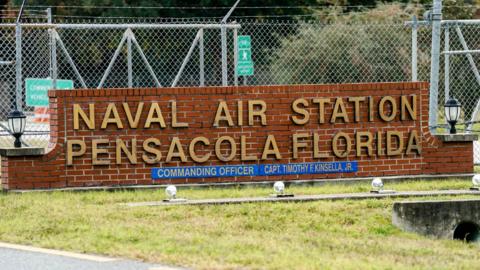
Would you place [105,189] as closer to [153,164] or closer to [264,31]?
[153,164]

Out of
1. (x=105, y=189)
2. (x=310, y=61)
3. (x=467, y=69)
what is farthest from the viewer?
(x=310, y=61)

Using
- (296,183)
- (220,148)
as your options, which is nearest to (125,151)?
(220,148)

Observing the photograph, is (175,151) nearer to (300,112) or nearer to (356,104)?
(300,112)

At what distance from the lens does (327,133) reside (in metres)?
14.3

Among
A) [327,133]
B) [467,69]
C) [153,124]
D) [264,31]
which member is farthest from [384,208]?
[264,31]

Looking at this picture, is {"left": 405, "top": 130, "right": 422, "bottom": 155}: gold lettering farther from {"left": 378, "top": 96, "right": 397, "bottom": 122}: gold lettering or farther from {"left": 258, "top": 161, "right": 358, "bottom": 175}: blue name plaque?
{"left": 258, "top": 161, "right": 358, "bottom": 175}: blue name plaque

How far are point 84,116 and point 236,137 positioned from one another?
1.93 m

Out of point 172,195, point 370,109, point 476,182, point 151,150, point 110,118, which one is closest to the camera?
point 172,195

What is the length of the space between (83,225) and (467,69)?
14.4m

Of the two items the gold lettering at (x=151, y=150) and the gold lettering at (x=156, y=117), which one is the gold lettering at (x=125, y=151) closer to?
the gold lettering at (x=151, y=150)

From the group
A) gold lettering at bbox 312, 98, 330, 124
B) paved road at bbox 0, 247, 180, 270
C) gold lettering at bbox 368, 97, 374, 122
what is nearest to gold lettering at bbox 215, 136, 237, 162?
gold lettering at bbox 312, 98, 330, 124

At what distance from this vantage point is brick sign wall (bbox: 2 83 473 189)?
13672 mm

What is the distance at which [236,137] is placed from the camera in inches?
555

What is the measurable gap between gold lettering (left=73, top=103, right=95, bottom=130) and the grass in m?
0.89
